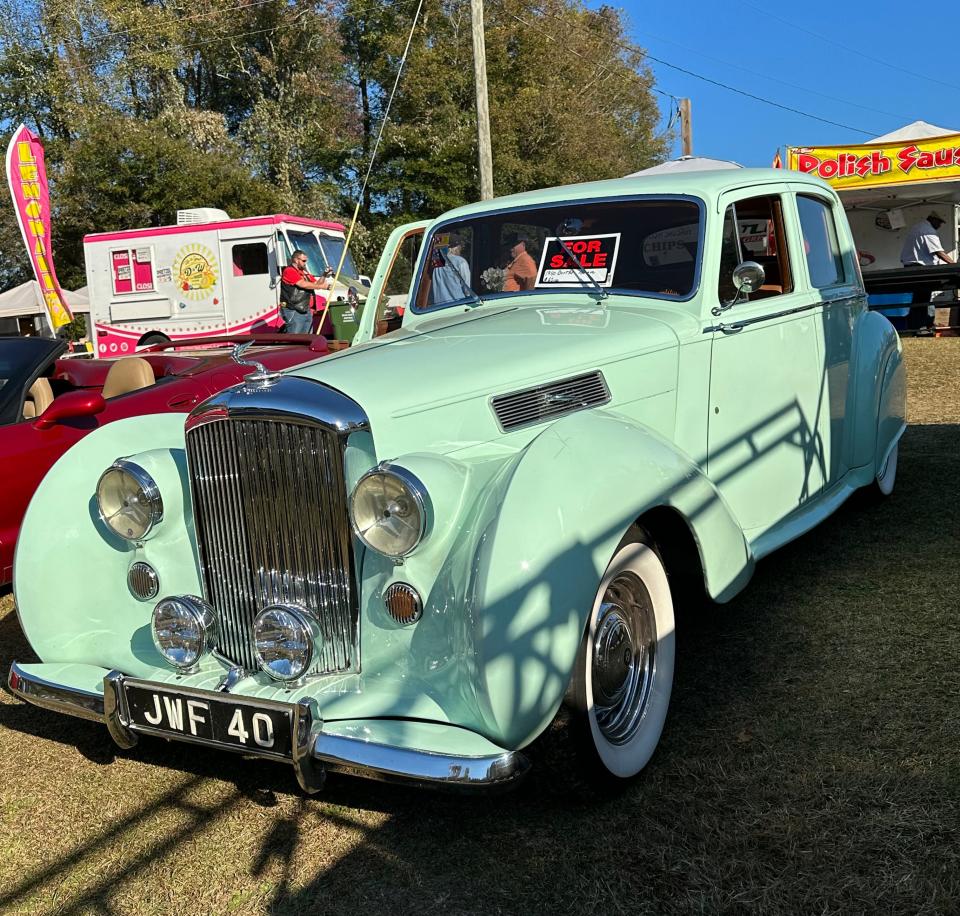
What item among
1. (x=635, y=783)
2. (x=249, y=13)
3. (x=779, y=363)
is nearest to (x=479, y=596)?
(x=635, y=783)

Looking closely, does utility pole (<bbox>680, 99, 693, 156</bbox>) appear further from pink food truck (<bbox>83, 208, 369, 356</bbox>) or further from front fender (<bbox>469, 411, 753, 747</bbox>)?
front fender (<bbox>469, 411, 753, 747</bbox>)

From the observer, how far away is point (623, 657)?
2.93 meters

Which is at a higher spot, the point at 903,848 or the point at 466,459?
the point at 466,459

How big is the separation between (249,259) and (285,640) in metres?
13.4

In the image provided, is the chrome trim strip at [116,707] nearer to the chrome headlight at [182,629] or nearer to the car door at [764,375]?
the chrome headlight at [182,629]

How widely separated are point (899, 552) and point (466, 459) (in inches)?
117

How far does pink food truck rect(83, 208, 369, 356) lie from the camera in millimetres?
15117

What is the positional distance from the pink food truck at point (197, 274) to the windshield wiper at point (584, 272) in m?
11.5

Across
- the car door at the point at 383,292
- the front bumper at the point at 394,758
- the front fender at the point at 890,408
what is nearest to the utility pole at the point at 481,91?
the car door at the point at 383,292

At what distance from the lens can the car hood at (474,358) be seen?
2.90 m

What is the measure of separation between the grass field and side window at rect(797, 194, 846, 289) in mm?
1802

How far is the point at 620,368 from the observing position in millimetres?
3344

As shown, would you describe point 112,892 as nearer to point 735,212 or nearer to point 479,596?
point 479,596

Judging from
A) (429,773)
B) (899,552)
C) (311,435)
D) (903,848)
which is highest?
(311,435)
